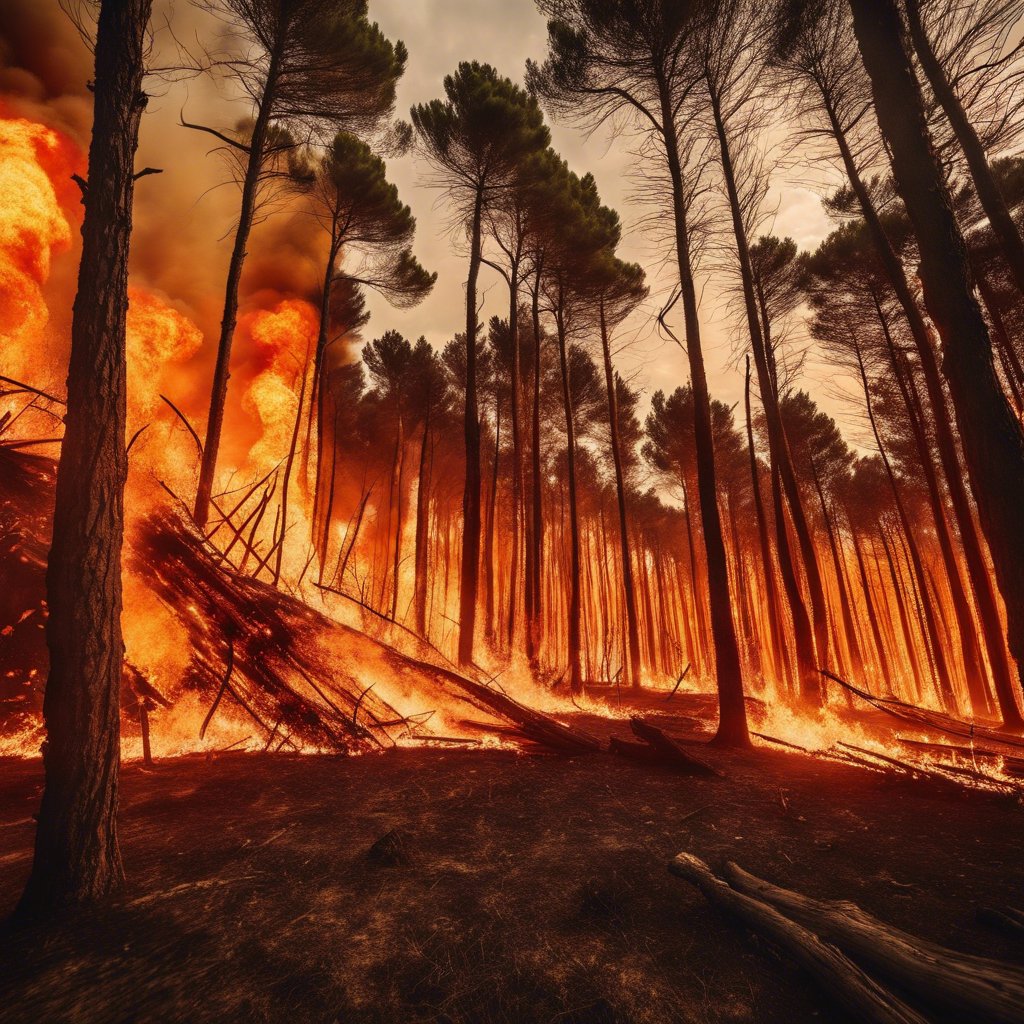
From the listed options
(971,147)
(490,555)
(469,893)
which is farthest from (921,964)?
(490,555)

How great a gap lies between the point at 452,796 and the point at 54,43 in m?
14.8

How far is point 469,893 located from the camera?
2.44 metres

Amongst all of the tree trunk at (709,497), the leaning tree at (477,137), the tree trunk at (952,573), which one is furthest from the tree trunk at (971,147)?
the leaning tree at (477,137)

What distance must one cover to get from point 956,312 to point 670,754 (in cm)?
498

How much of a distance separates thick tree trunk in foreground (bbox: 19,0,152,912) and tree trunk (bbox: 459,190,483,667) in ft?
23.1

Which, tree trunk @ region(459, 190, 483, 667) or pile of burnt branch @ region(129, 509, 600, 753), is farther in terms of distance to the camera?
tree trunk @ region(459, 190, 483, 667)

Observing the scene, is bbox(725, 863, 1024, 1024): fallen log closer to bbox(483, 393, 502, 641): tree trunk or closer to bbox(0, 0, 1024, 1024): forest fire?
bbox(0, 0, 1024, 1024): forest fire

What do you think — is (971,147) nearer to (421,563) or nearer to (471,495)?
(471,495)

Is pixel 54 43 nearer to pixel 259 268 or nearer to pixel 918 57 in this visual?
pixel 259 268

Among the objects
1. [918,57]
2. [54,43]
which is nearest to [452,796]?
[918,57]

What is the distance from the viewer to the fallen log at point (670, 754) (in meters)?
4.79

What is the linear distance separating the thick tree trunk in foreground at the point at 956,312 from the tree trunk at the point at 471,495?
770 cm

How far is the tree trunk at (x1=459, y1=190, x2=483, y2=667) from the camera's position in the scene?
9727 mm

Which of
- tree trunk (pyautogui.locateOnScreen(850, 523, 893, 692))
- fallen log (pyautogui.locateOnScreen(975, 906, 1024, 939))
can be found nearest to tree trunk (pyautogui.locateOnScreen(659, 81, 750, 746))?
fallen log (pyautogui.locateOnScreen(975, 906, 1024, 939))
